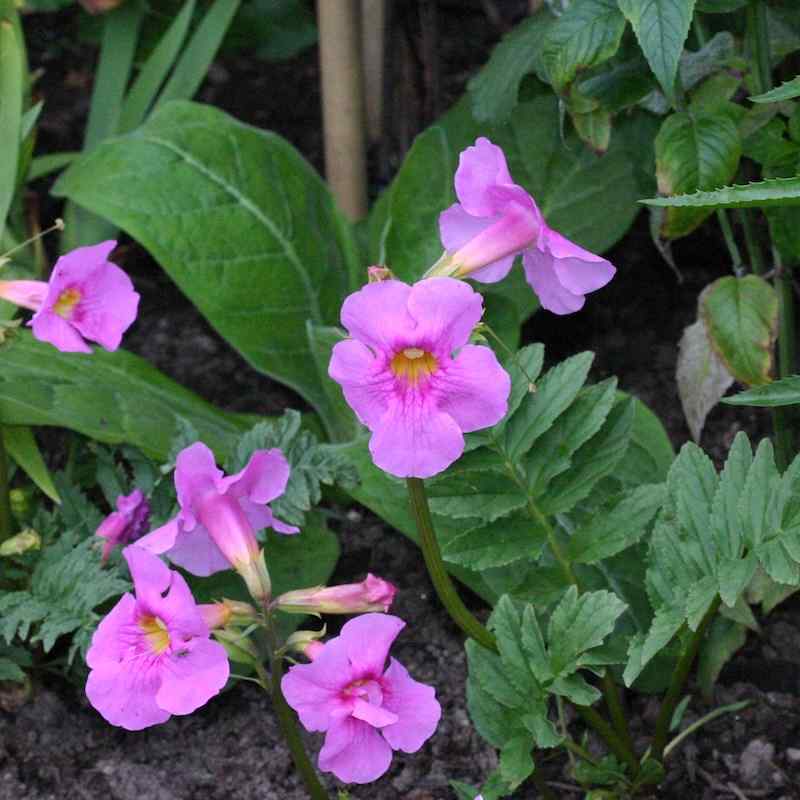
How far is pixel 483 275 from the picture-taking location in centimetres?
139

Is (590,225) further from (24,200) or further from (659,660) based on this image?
(24,200)

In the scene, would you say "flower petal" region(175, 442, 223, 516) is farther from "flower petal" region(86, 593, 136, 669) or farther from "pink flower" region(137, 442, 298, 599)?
"flower petal" region(86, 593, 136, 669)

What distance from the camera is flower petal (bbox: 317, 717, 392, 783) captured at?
54.3 inches

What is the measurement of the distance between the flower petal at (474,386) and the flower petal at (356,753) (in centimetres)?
33

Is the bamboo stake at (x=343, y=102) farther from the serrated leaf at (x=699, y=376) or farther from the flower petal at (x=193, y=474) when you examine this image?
the flower petal at (x=193, y=474)

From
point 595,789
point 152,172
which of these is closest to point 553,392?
point 595,789

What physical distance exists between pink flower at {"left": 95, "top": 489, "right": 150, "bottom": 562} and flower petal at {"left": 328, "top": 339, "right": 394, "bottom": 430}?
0.58 metres

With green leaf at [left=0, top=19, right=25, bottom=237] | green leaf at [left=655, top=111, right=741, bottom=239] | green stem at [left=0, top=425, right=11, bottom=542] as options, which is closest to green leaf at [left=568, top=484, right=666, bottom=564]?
green leaf at [left=655, top=111, right=741, bottom=239]

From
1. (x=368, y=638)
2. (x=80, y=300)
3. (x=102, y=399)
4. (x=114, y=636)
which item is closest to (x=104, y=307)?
(x=80, y=300)

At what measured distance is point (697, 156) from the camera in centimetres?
169

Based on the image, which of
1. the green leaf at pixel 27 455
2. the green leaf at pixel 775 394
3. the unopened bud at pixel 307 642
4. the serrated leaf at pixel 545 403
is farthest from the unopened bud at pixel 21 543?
the green leaf at pixel 775 394

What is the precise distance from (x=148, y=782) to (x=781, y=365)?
0.95 m

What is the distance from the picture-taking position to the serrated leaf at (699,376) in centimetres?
180

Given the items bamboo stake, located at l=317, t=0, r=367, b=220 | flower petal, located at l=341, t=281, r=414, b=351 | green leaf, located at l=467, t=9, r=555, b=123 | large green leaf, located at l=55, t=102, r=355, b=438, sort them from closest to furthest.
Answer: flower petal, located at l=341, t=281, r=414, b=351
green leaf, located at l=467, t=9, r=555, b=123
large green leaf, located at l=55, t=102, r=355, b=438
bamboo stake, located at l=317, t=0, r=367, b=220
